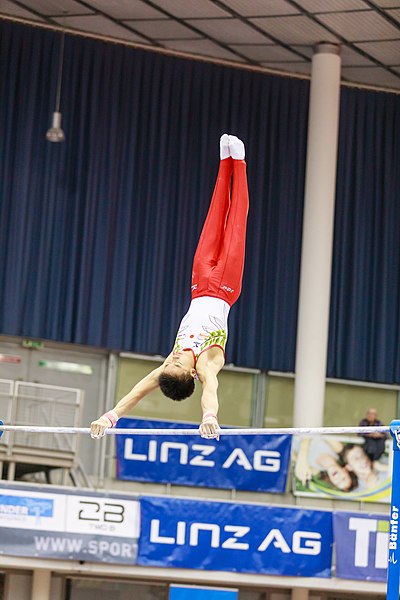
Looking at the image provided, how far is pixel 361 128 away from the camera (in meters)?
17.0

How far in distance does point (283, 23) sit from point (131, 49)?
2.34m

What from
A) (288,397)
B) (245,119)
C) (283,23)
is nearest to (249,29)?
(283,23)

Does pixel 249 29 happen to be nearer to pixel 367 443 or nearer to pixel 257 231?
pixel 257 231

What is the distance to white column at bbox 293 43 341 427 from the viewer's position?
15.4 m

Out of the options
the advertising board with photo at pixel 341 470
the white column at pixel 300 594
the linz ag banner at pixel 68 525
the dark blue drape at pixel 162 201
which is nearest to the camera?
the linz ag banner at pixel 68 525

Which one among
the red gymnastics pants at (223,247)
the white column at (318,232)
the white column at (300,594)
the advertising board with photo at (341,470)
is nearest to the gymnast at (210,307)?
the red gymnastics pants at (223,247)

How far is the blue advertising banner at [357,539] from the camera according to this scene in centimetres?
1330

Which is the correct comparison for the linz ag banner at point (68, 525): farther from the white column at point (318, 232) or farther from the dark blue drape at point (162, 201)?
the white column at point (318, 232)

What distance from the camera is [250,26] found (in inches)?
606

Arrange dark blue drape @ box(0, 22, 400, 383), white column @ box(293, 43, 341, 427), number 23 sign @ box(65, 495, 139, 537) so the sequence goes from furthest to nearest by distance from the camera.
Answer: dark blue drape @ box(0, 22, 400, 383) < white column @ box(293, 43, 341, 427) < number 23 sign @ box(65, 495, 139, 537)

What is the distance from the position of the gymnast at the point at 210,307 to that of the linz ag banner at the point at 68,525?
482 centimetres

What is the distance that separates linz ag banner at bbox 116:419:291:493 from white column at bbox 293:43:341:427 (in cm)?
152

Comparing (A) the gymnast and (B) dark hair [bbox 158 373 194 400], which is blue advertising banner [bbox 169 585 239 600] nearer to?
(A) the gymnast

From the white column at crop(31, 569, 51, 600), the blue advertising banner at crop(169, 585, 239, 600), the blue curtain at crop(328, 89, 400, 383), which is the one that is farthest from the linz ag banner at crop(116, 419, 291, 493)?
the blue curtain at crop(328, 89, 400, 383)
